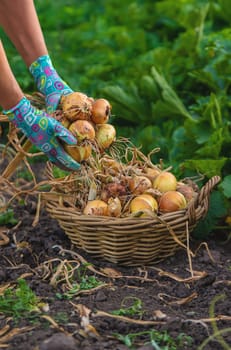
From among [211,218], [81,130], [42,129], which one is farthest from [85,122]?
[211,218]

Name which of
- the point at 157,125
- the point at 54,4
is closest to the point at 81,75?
the point at 157,125

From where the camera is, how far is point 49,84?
396 cm

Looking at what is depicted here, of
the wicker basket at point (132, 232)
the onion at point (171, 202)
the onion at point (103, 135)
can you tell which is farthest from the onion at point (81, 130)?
the onion at point (171, 202)

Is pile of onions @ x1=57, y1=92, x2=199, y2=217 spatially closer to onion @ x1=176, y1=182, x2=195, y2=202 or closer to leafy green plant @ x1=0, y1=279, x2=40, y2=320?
onion @ x1=176, y1=182, x2=195, y2=202

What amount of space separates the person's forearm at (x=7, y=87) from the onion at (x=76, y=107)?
0.87 feet

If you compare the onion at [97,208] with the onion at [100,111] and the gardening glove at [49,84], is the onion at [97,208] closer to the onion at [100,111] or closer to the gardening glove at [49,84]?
the onion at [100,111]

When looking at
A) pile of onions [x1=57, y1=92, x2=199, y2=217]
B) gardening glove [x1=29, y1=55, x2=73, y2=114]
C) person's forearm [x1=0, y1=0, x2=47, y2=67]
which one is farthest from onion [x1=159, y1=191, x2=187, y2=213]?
person's forearm [x1=0, y1=0, x2=47, y2=67]

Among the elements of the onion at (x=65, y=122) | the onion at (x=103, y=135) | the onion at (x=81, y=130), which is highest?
the onion at (x=65, y=122)

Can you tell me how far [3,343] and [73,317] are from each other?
32 cm

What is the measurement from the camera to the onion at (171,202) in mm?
3850

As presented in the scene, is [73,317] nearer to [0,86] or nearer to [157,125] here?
[0,86]

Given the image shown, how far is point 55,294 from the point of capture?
3568 millimetres

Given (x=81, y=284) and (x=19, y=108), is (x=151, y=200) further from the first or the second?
(x=19, y=108)

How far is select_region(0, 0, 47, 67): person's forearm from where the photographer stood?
3.96 metres
